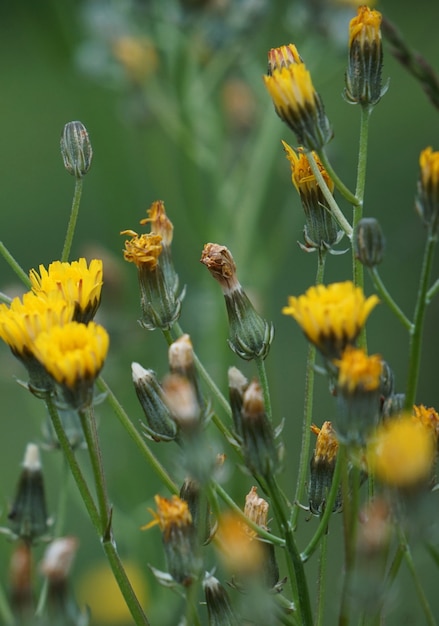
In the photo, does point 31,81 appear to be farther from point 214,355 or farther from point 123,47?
point 214,355

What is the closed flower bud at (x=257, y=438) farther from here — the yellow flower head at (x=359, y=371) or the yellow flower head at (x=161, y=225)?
the yellow flower head at (x=161, y=225)

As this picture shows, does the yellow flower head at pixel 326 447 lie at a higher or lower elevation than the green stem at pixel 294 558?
higher

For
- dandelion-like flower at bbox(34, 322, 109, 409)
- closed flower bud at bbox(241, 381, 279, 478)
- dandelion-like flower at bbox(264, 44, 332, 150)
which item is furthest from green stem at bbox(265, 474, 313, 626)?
dandelion-like flower at bbox(264, 44, 332, 150)

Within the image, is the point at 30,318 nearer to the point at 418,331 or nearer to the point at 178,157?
the point at 418,331

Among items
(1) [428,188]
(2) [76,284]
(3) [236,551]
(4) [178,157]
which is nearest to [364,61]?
(1) [428,188]

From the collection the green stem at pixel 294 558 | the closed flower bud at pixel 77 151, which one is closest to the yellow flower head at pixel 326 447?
the green stem at pixel 294 558

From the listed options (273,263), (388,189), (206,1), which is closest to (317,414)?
(273,263)
